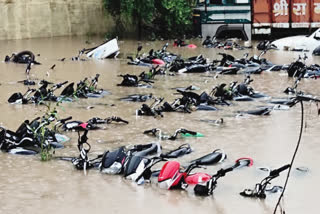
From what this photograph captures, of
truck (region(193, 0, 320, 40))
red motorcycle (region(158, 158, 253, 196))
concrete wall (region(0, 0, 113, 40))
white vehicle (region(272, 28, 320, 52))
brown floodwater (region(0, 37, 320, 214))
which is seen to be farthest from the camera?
concrete wall (region(0, 0, 113, 40))

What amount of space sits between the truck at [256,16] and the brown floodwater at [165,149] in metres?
8.79

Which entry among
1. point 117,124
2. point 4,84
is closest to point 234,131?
point 117,124

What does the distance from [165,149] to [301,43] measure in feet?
36.9

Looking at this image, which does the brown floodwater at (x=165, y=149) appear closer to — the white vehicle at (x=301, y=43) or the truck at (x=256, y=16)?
the white vehicle at (x=301, y=43)

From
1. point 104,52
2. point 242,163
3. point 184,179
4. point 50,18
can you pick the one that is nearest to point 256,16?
point 50,18

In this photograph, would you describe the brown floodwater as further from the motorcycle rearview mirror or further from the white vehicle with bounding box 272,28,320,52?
the white vehicle with bounding box 272,28,320,52

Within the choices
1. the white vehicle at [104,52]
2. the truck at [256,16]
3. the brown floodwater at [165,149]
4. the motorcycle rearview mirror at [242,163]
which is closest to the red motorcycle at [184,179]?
the brown floodwater at [165,149]

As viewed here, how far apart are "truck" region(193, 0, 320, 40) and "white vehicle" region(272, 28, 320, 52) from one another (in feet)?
9.37

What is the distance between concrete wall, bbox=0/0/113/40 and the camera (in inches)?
843

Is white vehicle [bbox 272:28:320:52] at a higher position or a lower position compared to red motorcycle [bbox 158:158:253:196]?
higher

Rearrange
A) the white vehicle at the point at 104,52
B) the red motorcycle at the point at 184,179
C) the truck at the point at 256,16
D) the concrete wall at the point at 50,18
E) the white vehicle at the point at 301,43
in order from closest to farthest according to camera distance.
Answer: the red motorcycle at the point at 184,179, the white vehicle at the point at 104,52, the white vehicle at the point at 301,43, the truck at the point at 256,16, the concrete wall at the point at 50,18

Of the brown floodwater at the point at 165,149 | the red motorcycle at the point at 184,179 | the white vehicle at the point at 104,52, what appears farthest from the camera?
the white vehicle at the point at 104,52

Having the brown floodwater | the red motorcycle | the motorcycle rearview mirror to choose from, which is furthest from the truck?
the red motorcycle

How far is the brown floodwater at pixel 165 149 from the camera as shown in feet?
18.0
